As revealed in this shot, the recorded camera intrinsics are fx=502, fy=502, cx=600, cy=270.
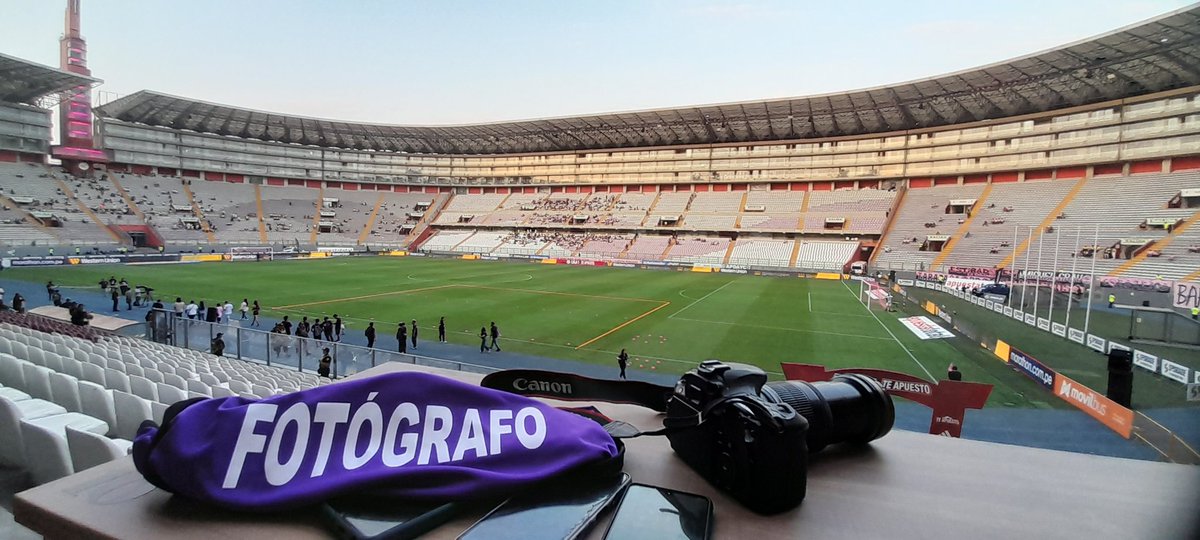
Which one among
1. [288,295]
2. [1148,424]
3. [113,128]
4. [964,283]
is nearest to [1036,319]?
[964,283]

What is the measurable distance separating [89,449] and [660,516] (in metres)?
2.63

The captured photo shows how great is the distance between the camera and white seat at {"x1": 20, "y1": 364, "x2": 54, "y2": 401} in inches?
197

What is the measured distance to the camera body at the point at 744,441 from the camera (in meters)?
1.21

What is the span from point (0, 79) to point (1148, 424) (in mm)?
74241

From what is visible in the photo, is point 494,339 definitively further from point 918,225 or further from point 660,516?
point 918,225

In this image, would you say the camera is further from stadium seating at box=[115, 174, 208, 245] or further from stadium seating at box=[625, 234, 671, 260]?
stadium seating at box=[115, 174, 208, 245]

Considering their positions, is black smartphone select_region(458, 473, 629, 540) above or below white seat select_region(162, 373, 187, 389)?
above

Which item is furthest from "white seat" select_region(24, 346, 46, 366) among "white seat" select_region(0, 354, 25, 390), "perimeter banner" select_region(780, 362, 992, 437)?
"perimeter banner" select_region(780, 362, 992, 437)

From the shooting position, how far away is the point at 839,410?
167 cm

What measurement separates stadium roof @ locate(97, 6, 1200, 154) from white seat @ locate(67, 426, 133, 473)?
4051cm

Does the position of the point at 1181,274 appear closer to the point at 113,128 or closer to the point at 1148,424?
the point at 1148,424

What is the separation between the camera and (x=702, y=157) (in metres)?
69.2

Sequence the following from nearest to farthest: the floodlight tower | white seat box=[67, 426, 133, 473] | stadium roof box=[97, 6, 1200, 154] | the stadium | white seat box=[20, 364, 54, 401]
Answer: white seat box=[67, 426, 133, 473]
white seat box=[20, 364, 54, 401]
the stadium
stadium roof box=[97, 6, 1200, 154]
the floodlight tower

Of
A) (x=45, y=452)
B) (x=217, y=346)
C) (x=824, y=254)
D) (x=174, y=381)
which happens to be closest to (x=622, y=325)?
(x=217, y=346)
